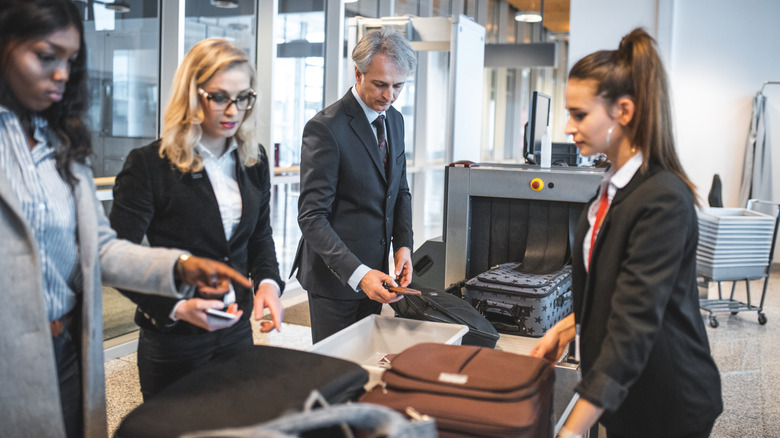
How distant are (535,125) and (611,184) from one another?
235 cm

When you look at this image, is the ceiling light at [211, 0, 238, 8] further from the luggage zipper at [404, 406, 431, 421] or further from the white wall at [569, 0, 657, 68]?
the luggage zipper at [404, 406, 431, 421]

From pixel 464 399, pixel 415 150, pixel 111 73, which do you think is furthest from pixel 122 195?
pixel 415 150

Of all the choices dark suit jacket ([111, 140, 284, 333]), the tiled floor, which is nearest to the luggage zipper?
dark suit jacket ([111, 140, 284, 333])

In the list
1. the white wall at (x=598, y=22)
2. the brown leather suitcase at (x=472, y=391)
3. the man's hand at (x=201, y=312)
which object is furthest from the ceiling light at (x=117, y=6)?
the white wall at (x=598, y=22)

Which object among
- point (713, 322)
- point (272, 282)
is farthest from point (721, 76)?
point (272, 282)

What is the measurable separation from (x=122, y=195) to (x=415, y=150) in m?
7.66

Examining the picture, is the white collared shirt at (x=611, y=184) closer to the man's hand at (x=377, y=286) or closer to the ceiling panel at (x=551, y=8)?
the man's hand at (x=377, y=286)

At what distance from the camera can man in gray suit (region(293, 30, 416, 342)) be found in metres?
2.13

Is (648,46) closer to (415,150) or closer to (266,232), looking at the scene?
(266,232)

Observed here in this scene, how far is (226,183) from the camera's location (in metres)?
1.63

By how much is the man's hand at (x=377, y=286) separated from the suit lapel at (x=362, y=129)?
1.24ft

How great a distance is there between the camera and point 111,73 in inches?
166

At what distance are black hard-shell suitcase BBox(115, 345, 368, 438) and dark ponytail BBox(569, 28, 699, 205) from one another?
0.70 m

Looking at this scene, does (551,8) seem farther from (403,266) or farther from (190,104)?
(190,104)
